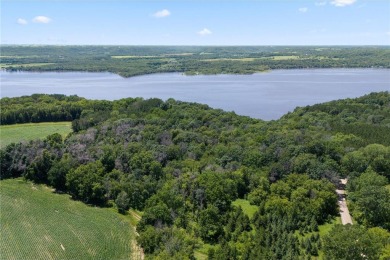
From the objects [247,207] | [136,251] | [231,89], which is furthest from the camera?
[231,89]

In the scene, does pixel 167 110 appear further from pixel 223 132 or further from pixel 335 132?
pixel 335 132

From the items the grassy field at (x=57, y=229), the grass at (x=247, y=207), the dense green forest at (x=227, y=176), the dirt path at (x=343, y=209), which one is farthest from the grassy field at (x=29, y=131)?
the dirt path at (x=343, y=209)

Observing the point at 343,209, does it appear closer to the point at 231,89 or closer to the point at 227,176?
the point at 227,176

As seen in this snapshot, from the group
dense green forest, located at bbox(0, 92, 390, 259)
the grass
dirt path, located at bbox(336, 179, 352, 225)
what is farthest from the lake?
the grass

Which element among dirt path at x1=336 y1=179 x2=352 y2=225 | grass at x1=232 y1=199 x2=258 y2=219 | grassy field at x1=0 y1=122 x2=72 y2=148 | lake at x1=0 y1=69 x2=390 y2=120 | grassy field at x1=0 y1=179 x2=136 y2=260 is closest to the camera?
grassy field at x1=0 y1=179 x2=136 y2=260

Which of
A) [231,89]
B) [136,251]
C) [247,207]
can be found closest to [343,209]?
[247,207]

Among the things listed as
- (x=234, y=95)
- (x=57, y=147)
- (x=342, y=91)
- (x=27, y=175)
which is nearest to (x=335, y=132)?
(x=57, y=147)

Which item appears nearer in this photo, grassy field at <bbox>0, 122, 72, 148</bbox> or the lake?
grassy field at <bbox>0, 122, 72, 148</bbox>

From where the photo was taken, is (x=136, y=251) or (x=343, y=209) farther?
(x=343, y=209)

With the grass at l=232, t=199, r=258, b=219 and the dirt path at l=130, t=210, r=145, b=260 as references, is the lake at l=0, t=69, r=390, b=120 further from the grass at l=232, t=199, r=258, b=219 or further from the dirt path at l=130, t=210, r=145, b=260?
the dirt path at l=130, t=210, r=145, b=260
